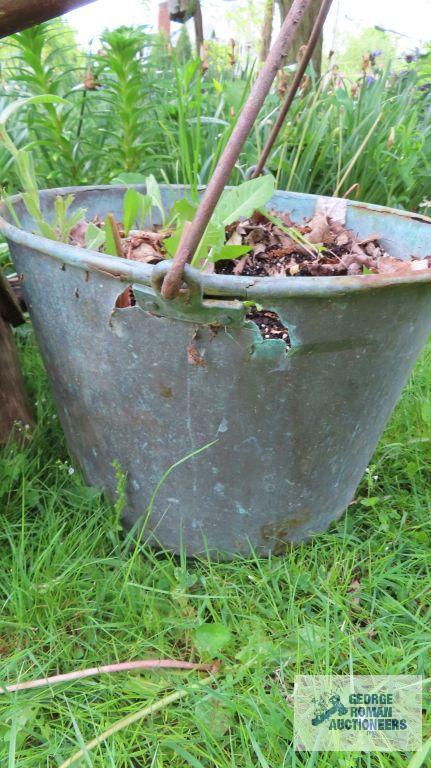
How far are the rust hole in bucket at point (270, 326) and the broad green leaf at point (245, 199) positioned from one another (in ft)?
0.67

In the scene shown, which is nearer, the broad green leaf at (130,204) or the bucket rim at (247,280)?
the bucket rim at (247,280)

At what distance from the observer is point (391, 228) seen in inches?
55.2

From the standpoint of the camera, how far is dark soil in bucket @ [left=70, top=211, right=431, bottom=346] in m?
1.19

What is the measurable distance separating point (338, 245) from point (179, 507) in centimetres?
72

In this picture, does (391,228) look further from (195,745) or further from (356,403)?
(195,745)

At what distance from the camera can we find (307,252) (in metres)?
1.29

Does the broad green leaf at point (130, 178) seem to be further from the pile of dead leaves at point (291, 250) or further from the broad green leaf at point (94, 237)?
the broad green leaf at point (94, 237)

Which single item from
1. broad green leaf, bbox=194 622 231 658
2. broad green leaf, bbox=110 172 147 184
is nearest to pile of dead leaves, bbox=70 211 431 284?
broad green leaf, bbox=110 172 147 184

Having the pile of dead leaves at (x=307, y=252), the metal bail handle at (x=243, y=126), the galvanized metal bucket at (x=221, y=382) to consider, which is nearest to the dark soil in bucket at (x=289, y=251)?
the pile of dead leaves at (x=307, y=252)

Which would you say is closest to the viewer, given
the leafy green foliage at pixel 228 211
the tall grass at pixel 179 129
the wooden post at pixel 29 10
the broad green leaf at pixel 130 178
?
the wooden post at pixel 29 10

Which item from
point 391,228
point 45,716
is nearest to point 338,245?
point 391,228

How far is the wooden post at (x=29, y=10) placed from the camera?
882 millimetres

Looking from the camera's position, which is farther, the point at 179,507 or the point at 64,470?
the point at 64,470

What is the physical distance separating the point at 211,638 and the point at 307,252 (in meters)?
0.85
